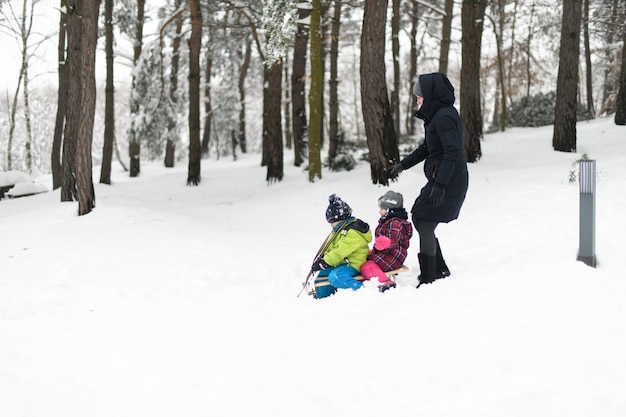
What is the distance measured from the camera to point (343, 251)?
5172 millimetres

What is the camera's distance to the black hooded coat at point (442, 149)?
4676mm

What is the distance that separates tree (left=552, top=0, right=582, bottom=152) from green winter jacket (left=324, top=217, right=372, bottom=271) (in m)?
8.69

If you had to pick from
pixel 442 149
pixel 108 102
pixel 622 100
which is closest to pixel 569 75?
pixel 622 100

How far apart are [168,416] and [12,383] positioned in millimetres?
1349

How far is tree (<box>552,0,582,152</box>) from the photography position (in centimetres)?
1184

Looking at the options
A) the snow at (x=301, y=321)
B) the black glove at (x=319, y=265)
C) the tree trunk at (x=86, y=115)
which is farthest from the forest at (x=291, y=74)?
the black glove at (x=319, y=265)

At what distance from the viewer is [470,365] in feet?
10.4

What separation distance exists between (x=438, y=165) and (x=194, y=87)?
509 inches

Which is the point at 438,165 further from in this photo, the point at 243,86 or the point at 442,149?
the point at 243,86

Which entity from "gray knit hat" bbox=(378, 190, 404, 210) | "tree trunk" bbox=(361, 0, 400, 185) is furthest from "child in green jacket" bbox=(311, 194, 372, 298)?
"tree trunk" bbox=(361, 0, 400, 185)

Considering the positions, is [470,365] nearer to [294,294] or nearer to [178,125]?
[294,294]

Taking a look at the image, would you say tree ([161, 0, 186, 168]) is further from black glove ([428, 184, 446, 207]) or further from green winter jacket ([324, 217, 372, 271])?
black glove ([428, 184, 446, 207])

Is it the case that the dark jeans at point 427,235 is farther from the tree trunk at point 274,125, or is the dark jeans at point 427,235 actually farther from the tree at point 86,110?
the tree trunk at point 274,125

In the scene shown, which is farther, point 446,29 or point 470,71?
point 446,29
